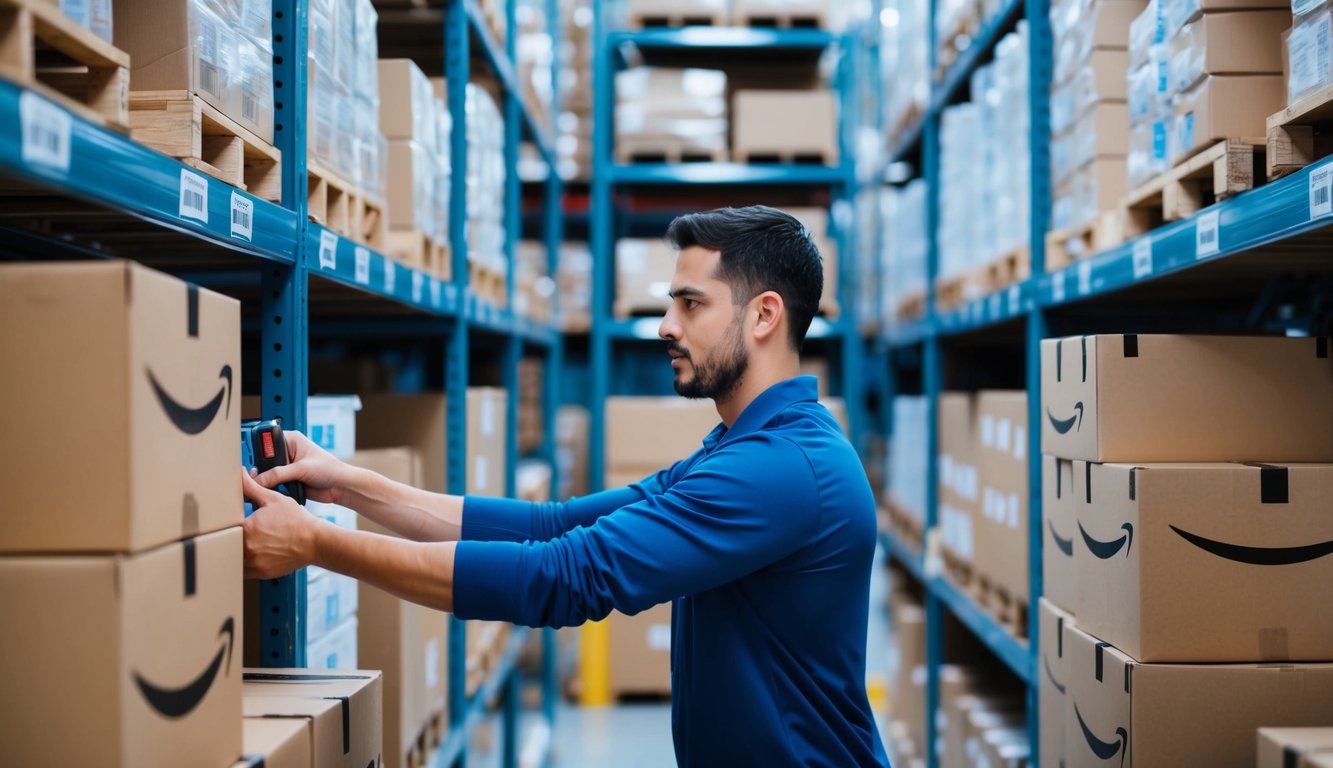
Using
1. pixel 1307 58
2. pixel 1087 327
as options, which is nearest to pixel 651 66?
pixel 1087 327

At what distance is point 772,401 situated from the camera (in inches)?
89.8

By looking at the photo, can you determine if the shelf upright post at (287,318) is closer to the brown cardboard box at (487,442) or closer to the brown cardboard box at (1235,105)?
the brown cardboard box at (487,442)

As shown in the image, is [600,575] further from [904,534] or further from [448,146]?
[904,534]

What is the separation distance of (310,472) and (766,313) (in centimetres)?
102

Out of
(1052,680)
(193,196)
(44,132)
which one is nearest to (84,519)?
(44,132)

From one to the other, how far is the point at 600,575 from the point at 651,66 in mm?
5633

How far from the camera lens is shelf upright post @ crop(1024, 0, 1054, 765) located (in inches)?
130

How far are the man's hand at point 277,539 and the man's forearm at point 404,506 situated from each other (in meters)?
0.43

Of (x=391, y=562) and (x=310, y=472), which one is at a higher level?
(x=310, y=472)

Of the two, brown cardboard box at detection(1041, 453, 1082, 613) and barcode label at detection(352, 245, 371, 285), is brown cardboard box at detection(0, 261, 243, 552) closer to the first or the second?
barcode label at detection(352, 245, 371, 285)

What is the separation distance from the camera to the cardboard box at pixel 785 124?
20.5 feet

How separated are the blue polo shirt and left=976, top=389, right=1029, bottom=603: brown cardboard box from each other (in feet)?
4.88

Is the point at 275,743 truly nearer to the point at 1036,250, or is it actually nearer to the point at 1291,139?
the point at 1291,139

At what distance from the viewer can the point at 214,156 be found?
1.87 m
